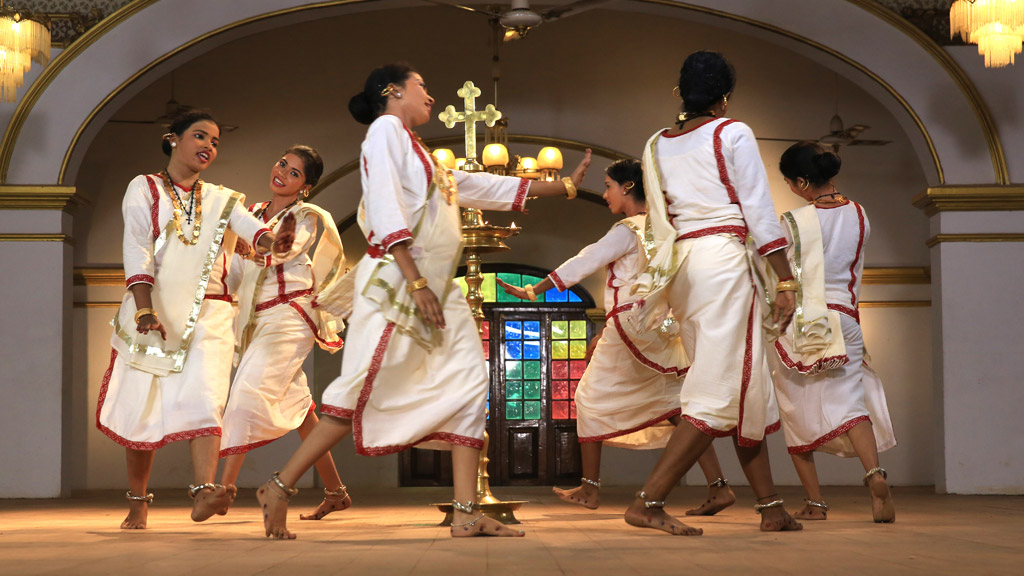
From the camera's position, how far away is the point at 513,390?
12.0 metres

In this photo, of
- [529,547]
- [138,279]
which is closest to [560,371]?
[138,279]

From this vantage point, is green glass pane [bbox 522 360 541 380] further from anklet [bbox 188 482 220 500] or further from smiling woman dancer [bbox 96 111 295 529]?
anklet [bbox 188 482 220 500]

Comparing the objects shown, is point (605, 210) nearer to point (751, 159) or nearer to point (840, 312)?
point (840, 312)

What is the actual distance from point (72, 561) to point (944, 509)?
13.2 feet

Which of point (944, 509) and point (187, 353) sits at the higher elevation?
point (187, 353)

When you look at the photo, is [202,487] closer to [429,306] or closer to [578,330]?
[429,306]

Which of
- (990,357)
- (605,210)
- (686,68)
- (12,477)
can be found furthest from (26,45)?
(605,210)

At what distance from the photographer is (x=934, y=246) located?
696cm

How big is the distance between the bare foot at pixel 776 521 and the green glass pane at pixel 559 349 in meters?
8.38

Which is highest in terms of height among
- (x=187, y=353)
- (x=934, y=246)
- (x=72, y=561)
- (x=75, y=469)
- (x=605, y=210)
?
(x=605, y=210)

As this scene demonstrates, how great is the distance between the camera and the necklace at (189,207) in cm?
412

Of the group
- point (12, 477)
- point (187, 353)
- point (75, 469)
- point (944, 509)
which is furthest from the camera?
point (75, 469)

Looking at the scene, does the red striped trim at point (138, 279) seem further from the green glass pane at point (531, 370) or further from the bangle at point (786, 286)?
the green glass pane at point (531, 370)

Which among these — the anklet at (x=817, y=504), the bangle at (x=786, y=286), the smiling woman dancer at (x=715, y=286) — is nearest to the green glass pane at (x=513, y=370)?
→ the anklet at (x=817, y=504)
